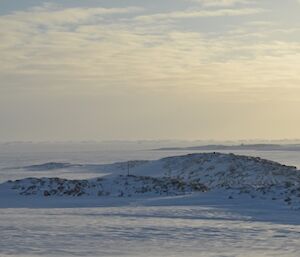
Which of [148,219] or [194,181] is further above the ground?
[194,181]

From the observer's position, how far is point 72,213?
19.6 metres

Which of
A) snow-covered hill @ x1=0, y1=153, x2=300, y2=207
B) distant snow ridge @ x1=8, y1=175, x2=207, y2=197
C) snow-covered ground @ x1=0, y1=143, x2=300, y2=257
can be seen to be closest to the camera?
snow-covered ground @ x1=0, y1=143, x2=300, y2=257

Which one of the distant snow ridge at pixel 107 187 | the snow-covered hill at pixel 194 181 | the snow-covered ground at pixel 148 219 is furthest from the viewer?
the distant snow ridge at pixel 107 187

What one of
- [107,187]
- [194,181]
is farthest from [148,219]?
[194,181]

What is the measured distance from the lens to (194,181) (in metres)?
35.5

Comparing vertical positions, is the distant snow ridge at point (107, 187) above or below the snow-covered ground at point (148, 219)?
above

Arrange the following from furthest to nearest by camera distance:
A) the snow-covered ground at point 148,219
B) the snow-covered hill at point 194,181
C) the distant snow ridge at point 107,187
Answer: the distant snow ridge at point 107,187 < the snow-covered hill at point 194,181 < the snow-covered ground at point 148,219

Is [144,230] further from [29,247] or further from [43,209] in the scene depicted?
[43,209]

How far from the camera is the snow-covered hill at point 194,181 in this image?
2498 cm

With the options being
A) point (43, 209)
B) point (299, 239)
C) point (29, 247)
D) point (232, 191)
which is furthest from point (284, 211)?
point (29, 247)

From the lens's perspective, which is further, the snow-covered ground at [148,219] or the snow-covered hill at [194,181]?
the snow-covered hill at [194,181]

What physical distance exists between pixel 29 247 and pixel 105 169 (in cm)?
3982

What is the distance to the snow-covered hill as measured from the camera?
24984mm

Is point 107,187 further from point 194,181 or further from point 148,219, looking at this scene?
point 148,219
